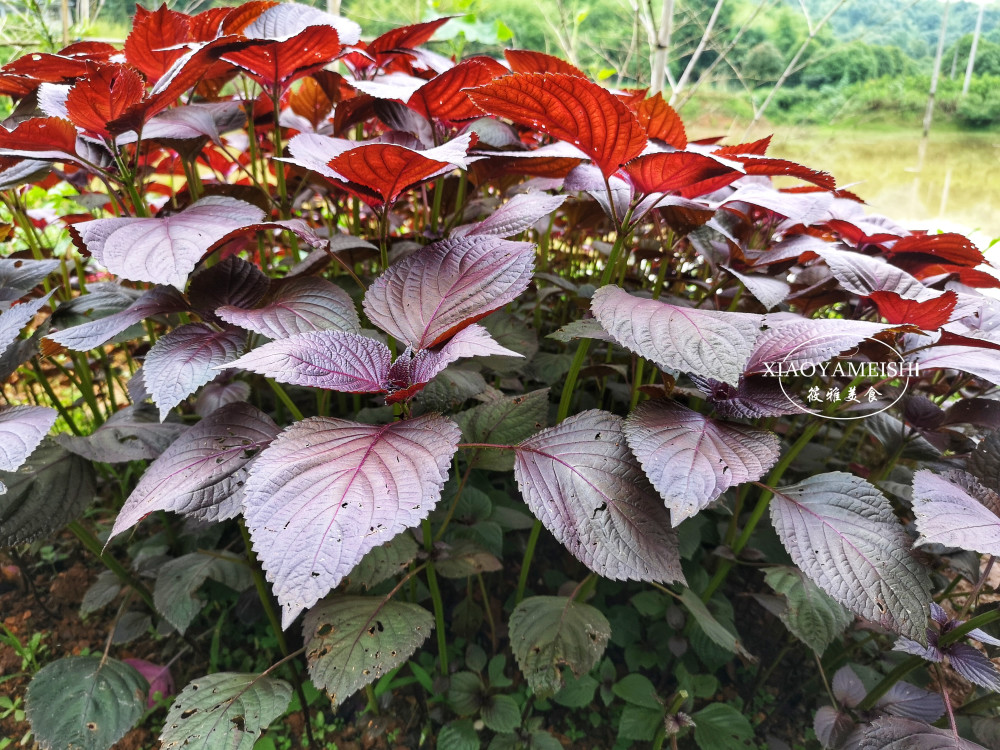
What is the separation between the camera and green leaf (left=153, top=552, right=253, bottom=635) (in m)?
0.75

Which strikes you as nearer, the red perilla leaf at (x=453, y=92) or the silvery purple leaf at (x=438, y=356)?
the silvery purple leaf at (x=438, y=356)

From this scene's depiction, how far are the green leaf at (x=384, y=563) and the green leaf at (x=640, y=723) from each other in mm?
421

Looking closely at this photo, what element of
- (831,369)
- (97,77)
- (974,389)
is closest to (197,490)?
(97,77)

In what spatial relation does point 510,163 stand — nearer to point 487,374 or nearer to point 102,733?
point 487,374

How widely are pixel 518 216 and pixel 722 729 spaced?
0.76 meters

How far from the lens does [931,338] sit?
0.66 m

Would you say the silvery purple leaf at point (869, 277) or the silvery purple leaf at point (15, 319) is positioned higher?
the silvery purple leaf at point (15, 319)

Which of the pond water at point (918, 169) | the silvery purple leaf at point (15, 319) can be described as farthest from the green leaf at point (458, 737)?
the pond water at point (918, 169)

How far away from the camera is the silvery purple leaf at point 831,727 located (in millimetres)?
708

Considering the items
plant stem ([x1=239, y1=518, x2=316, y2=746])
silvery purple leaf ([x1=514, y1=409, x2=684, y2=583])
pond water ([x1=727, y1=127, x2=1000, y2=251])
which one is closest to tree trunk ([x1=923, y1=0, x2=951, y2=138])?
pond water ([x1=727, y1=127, x2=1000, y2=251])

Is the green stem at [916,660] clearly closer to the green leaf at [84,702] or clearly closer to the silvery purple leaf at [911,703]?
the silvery purple leaf at [911,703]

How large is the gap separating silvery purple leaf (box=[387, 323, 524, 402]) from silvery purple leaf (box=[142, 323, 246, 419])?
6.9 inches

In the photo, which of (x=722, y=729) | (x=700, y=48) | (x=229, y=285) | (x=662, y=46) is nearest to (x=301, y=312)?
(x=229, y=285)

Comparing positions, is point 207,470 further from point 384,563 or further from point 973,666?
point 973,666
